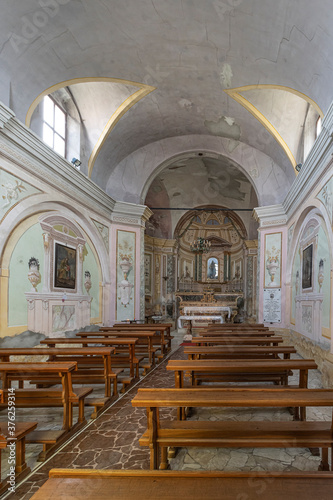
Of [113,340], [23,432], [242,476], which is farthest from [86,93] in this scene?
[242,476]

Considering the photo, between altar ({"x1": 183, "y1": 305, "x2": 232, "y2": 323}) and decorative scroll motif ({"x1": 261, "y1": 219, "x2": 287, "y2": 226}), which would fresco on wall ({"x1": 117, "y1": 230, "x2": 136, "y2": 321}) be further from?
decorative scroll motif ({"x1": 261, "y1": 219, "x2": 287, "y2": 226})

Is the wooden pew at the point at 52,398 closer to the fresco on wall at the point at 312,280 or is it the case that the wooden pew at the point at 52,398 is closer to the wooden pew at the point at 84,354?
the wooden pew at the point at 84,354

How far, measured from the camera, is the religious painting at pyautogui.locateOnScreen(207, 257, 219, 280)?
21266 millimetres

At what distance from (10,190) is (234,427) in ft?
19.3

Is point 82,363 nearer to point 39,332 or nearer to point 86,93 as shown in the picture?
point 39,332

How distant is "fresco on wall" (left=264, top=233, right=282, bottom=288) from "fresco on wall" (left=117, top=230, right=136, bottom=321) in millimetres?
4957

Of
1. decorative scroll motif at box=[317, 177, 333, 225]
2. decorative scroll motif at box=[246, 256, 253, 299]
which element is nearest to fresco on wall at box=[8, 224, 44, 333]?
decorative scroll motif at box=[317, 177, 333, 225]

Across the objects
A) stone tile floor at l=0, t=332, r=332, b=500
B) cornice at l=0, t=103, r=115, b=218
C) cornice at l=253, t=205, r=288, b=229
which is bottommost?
stone tile floor at l=0, t=332, r=332, b=500

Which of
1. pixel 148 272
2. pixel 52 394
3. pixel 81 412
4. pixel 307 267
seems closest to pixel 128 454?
pixel 81 412

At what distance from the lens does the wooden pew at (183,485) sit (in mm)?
1552

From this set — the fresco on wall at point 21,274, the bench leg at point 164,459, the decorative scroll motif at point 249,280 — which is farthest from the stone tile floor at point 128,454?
the decorative scroll motif at point 249,280

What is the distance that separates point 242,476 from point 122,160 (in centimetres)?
1255

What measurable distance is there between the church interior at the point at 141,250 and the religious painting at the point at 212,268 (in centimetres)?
582

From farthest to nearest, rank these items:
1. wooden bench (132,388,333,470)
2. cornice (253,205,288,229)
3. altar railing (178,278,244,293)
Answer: altar railing (178,278,244,293)
cornice (253,205,288,229)
wooden bench (132,388,333,470)
